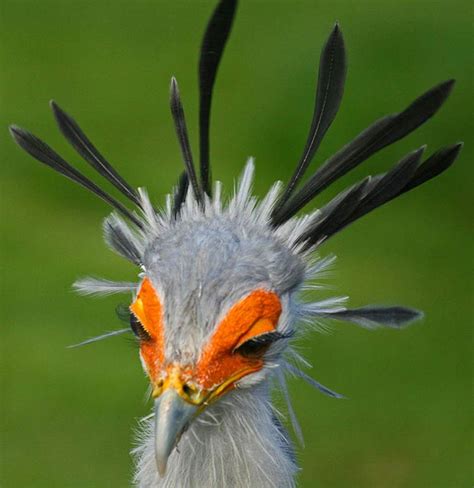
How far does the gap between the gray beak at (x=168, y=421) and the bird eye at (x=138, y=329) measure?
0.12m

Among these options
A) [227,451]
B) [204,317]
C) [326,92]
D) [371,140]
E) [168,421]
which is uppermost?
[326,92]

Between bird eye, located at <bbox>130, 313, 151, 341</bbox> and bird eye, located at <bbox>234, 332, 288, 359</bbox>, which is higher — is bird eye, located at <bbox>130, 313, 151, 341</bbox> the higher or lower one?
the higher one

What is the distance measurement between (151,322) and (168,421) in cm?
16

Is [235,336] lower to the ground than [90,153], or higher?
lower

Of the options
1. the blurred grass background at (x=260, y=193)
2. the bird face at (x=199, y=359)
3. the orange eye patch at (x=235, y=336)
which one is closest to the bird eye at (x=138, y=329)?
the bird face at (x=199, y=359)

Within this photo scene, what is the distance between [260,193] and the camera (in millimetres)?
4832

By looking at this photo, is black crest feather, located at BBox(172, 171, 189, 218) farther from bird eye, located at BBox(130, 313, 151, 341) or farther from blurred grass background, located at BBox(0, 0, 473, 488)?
blurred grass background, located at BBox(0, 0, 473, 488)

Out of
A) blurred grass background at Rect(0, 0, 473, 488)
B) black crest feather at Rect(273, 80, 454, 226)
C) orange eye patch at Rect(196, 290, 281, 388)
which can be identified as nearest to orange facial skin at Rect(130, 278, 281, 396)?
orange eye patch at Rect(196, 290, 281, 388)

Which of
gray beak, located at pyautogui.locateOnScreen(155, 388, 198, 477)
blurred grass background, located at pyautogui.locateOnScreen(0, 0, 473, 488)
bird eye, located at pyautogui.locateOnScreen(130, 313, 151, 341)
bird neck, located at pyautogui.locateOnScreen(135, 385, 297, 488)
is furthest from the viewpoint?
blurred grass background, located at pyautogui.locateOnScreen(0, 0, 473, 488)

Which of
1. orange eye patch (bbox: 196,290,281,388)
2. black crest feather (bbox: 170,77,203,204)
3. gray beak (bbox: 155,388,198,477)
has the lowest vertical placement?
gray beak (bbox: 155,388,198,477)

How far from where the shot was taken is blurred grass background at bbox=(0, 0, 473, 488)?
4035mm

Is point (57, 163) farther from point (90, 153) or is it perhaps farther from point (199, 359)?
point (199, 359)

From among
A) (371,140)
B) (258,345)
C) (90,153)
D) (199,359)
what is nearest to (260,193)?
(90,153)

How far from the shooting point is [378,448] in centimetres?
404
